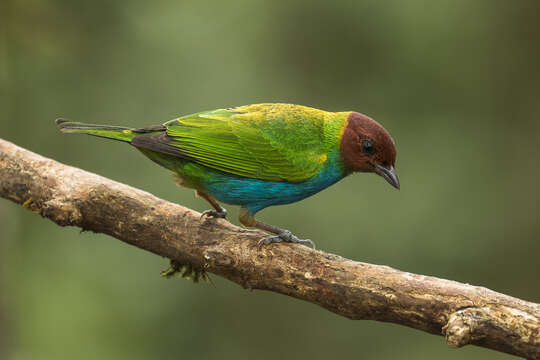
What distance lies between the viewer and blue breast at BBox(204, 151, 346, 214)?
4.39 meters

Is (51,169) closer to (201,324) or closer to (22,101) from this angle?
(201,324)

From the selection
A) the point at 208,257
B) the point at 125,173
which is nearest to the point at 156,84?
the point at 125,173

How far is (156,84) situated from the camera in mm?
7293

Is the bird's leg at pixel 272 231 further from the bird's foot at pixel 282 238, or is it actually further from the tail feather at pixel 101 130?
the tail feather at pixel 101 130

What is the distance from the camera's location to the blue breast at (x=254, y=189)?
173 inches

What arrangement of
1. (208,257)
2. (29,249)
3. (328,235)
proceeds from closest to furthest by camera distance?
(208,257) → (328,235) → (29,249)

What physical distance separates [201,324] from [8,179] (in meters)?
2.98

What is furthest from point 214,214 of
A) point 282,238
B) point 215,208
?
point 282,238

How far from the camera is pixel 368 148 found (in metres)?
4.52

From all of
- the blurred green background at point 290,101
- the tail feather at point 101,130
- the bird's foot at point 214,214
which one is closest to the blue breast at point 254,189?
the bird's foot at point 214,214

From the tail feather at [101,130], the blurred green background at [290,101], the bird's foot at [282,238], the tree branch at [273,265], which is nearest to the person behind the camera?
the tree branch at [273,265]

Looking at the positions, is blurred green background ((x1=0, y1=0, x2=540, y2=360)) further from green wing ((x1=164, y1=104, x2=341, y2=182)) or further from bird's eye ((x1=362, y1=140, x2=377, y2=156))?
bird's eye ((x1=362, y1=140, x2=377, y2=156))

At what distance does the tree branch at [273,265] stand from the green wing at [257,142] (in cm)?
43

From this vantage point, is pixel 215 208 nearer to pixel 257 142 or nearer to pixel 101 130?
pixel 257 142
